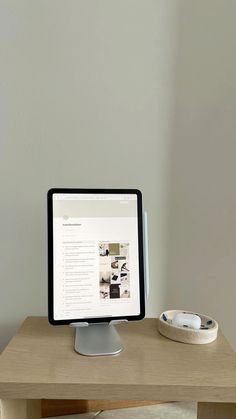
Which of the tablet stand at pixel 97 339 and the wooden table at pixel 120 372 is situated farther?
the tablet stand at pixel 97 339

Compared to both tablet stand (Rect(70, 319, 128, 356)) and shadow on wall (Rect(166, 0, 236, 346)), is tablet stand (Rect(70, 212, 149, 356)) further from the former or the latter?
shadow on wall (Rect(166, 0, 236, 346))

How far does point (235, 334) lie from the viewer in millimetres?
1295

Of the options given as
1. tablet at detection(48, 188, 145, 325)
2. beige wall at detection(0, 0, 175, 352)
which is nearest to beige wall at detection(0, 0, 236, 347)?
beige wall at detection(0, 0, 175, 352)

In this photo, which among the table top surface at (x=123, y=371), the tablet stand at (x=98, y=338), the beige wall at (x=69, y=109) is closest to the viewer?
the table top surface at (x=123, y=371)

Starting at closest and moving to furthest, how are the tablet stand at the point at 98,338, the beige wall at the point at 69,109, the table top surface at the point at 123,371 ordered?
the table top surface at the point at 123,371
the tablet stand at the point at 98,338
the beige wall at the point at 69,109

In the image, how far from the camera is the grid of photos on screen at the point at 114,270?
3.22 feet

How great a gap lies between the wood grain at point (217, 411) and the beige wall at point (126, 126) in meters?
0.33

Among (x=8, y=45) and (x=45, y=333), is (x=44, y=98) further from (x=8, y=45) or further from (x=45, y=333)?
(x=45, y=333)

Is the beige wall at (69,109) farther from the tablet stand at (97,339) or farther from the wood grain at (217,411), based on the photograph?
the wood grain at (217,411)

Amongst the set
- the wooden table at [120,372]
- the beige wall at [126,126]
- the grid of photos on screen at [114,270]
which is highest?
the beige wall at [126,126]

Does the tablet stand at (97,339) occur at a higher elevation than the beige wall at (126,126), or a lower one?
lower

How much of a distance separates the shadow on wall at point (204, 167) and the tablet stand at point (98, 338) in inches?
11.4

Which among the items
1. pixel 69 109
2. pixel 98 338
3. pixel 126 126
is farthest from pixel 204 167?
pixel 98 338

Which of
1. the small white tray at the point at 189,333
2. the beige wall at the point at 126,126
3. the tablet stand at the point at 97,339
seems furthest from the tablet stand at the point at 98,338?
the beige wall at the point at 126,126
